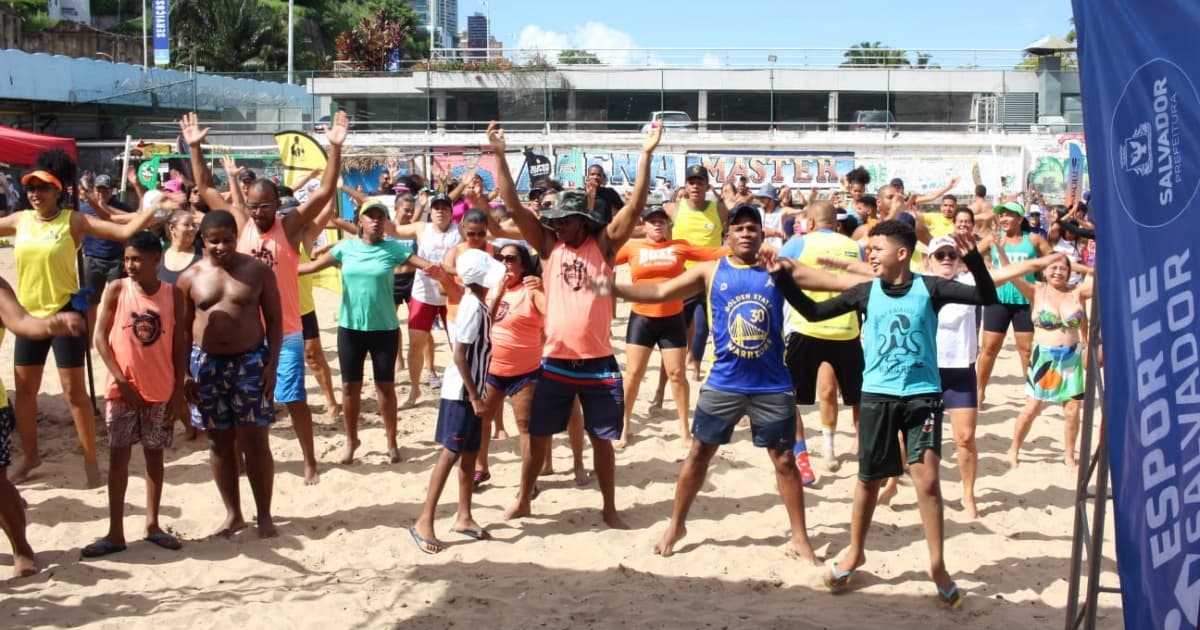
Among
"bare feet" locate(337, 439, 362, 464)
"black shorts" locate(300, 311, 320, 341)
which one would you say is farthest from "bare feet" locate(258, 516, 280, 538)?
"black shorts" locate(300, 311, 320, 341)

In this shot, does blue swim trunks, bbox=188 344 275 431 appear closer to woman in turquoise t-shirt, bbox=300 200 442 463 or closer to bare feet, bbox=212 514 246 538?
bare feet, bbox=212 514 246 538

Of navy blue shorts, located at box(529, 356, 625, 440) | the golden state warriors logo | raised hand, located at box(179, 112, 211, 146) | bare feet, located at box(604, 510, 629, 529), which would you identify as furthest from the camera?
raised hand, located at box(179, 112, 211, 146)

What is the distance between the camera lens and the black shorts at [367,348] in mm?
7465

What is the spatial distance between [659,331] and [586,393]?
1733 millimetres

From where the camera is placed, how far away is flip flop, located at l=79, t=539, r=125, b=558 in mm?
5691

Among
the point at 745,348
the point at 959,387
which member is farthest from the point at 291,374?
the point at 959,387

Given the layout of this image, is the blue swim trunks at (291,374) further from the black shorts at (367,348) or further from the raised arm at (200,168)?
the raised arm at (200,168)

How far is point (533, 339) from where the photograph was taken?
636cm

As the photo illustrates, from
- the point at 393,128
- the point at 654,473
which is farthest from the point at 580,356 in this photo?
the point at 393,128

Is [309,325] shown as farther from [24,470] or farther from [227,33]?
[227,33]

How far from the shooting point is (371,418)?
8.85 m

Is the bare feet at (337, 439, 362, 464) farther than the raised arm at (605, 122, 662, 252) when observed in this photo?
Yes

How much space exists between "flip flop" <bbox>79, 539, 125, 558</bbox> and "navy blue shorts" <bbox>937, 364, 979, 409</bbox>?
4730 millimetres

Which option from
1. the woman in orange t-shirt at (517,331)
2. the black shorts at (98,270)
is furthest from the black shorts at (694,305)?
the black shorts at (98,270)
